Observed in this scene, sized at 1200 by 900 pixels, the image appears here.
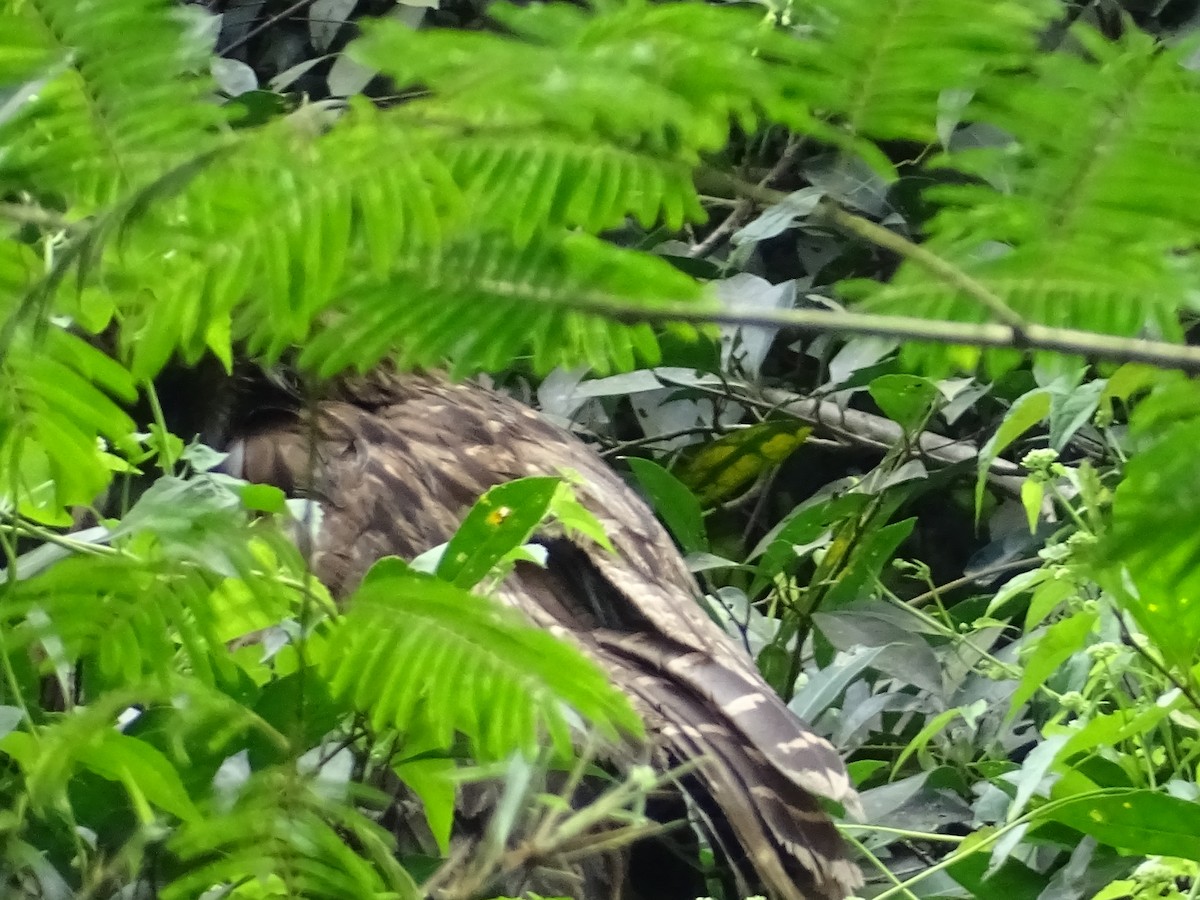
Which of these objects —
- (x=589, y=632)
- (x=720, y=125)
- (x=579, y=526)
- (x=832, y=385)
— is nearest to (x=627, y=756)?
(x=579, y=526)

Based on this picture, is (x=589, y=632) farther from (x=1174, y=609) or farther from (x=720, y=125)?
(x=720, y=125)

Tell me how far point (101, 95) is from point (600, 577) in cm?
92

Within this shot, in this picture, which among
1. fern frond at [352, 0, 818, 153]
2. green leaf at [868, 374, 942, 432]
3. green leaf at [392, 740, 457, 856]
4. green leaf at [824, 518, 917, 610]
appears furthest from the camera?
green leaf at [824, 518, 917, 610]

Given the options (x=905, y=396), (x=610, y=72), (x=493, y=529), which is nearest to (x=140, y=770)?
(x=493, y=529)

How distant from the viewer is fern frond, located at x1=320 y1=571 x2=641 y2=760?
0.42m

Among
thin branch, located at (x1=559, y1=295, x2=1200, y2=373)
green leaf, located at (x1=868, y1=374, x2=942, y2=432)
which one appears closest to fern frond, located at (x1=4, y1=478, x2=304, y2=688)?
thin branch, located at (x1=559, y1=295, x2=1200, y2=373)

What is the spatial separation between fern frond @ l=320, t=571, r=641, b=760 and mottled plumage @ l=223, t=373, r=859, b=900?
8.4 inches

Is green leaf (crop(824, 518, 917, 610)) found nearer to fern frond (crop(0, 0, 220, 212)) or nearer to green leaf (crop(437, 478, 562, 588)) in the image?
green leaf (crop(437, 478, 562, 588))

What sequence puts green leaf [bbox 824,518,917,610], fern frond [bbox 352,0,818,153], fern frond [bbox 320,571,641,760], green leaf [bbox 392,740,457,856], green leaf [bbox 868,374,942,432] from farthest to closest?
green leaf [bbox 824,518,917,610] < green leaf [bbox 868,374,942,432] < green leaf [bbox 392,740,457,856] < fern frond [bbox 320,571,641,760] < fern frond [bbox 352,0,818,153]

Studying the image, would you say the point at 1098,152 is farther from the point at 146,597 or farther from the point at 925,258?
the point at 146,597

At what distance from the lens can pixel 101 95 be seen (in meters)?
0.35

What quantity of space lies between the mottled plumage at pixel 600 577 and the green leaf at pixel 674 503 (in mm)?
25

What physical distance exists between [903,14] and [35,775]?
1.28 feet

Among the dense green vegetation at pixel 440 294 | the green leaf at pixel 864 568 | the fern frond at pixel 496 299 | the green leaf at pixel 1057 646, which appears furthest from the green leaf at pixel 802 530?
the fern frond at pixel 496 299
